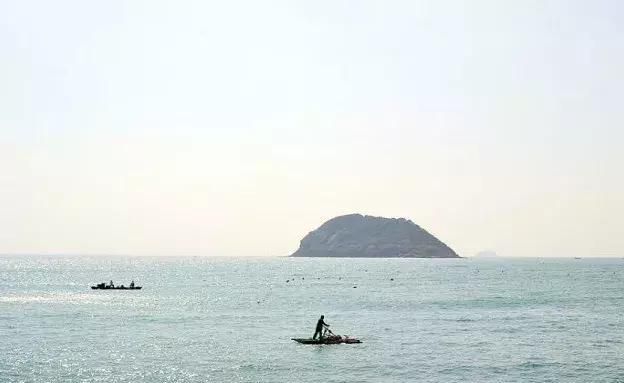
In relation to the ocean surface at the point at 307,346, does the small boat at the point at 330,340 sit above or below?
above

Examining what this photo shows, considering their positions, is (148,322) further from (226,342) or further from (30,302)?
(30,302)

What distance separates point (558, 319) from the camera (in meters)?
82.3

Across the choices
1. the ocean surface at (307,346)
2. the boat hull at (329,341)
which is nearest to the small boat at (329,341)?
the boat hull at (329,341)

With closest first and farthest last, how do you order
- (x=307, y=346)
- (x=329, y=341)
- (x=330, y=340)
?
(x=307, y=346) → (x=329, y=341) → (x=330, y=340)

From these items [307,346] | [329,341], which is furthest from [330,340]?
[307,346]

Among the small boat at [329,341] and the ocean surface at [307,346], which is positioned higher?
the small boat at [329,341]

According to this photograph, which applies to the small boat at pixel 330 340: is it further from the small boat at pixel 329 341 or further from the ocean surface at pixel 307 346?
the ocean surface at pixel 307 346

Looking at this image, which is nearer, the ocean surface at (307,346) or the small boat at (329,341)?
the ocean surface at (307,346)

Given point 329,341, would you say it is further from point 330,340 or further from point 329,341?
point 330,340

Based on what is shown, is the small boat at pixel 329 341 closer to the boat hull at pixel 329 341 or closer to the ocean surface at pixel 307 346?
the boat hull at pixel 329 341

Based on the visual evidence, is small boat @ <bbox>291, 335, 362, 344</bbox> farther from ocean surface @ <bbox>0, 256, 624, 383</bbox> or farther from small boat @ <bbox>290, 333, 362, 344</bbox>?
ocean surface @ <bbox>0, 256, 624, 383</bbox>

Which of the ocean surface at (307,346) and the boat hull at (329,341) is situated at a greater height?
→ the boat hull at (329,341)

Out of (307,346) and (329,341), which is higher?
(329,341)

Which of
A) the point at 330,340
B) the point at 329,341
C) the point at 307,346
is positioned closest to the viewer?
the point at 307,346
